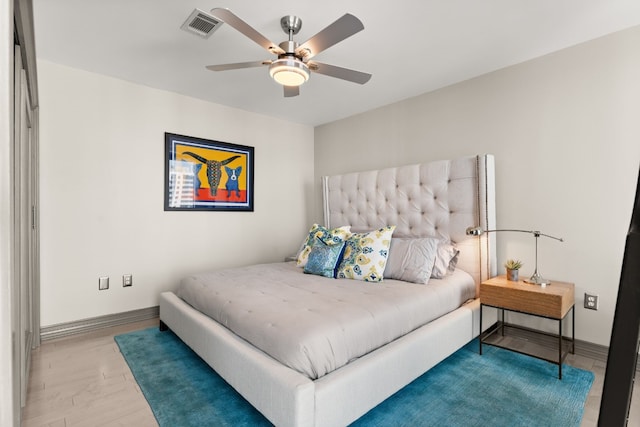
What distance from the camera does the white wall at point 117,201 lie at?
2902 millimetres

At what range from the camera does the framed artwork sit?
3551 mm

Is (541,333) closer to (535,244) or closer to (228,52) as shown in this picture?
(535,244)

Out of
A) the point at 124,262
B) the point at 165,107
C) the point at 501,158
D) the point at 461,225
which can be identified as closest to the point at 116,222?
the point at 124,262

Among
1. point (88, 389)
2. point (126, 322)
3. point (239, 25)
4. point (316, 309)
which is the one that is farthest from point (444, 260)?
point (126, 322)

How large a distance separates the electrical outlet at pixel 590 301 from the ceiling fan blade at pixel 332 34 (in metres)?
2.57

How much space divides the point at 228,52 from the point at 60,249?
2.27 meters

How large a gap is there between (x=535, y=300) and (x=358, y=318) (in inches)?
54.1

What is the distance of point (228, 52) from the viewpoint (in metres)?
2.68

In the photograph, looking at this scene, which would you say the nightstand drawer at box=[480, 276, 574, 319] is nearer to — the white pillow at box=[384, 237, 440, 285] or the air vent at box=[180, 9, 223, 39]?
the white pillow at box=[384, 237, 440, 285]

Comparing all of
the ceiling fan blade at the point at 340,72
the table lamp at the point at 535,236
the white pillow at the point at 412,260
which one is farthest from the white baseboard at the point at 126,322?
the ceiling fan blade at the point at 340,72

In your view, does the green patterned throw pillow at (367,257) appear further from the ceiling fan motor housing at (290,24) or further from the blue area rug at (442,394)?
the ceiling fan motor housing at (290,24)

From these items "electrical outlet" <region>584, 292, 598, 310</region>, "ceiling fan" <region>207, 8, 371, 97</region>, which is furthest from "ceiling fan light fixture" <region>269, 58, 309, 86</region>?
"electrical outlet" <region>584, 292, 598, 310</region>

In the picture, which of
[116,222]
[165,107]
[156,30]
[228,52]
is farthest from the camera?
[165,107]

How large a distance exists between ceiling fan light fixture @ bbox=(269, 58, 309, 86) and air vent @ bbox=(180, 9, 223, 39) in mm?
545
